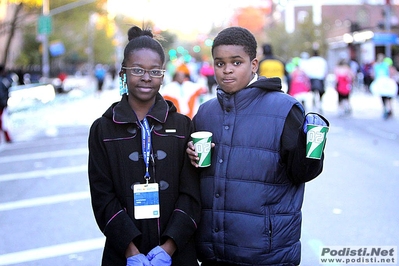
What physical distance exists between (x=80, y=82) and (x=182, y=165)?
46985mm

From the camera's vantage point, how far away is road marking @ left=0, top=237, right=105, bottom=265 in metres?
6.20

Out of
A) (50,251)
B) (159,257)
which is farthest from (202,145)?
(50,251)

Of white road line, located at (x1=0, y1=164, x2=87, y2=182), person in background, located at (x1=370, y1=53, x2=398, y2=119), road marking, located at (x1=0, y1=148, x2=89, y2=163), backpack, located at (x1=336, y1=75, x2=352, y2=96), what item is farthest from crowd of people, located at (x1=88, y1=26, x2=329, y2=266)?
backpack, located at (x1=336, y1=75, x2=352, y2=96)

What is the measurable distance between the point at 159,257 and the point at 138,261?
103 millimetres

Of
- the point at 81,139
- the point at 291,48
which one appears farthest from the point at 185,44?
the point at 81,139

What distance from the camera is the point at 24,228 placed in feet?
24.4

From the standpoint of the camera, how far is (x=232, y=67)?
316 cm

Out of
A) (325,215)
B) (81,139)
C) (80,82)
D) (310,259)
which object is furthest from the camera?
(80,82)

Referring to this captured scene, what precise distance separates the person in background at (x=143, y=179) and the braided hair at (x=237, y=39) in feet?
1.18

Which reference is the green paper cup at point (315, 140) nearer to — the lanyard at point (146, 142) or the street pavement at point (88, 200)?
the lanyard at point (146, 142)

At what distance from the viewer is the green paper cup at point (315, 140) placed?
9.45ft

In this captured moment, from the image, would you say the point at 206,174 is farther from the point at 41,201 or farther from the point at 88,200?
the point at 41,201

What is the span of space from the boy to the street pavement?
108 inches

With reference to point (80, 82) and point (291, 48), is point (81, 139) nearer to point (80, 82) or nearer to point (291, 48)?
point (80, 82)
